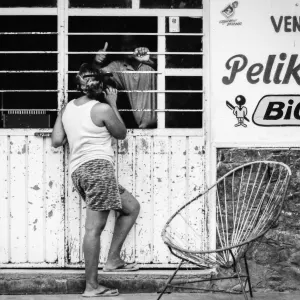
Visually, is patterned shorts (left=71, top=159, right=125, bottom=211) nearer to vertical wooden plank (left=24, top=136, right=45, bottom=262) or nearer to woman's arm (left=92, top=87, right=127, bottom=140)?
woman's arm (left=92, top=87, right=127, bottom=140)

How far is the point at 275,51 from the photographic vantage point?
21.1 feet

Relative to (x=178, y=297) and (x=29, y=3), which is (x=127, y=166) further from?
(x=29, y=3)

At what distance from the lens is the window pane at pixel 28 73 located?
6.49 metres

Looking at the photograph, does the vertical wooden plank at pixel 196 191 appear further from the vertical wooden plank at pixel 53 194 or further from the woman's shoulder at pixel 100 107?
the vertical wooden plank at pixel 53 194

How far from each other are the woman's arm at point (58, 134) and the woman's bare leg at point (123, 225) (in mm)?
677

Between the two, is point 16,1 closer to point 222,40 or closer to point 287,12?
point 222,40

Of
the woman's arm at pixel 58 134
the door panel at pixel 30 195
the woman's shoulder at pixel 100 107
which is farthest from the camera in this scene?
the door panel at pixel 30 195

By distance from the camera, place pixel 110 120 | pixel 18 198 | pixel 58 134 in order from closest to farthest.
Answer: pixel 110 120 → pixel 58 134 → pixel 18 198

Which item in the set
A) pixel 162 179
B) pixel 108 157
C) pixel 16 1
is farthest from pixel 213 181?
pixel 16 1

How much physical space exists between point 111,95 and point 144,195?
0.89 m

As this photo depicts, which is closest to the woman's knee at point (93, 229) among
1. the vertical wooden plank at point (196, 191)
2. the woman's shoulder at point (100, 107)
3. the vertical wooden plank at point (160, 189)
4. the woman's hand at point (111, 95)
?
the vertical wooden plank at point (160, 189)

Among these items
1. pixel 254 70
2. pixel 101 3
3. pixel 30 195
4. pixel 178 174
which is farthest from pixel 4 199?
pixel 254 70

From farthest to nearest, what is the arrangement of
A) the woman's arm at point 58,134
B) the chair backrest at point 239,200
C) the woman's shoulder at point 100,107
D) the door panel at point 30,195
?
1. the door panel at point 30,195
2. the chair backrest at point 239,200
3. the woman's arm at point 58,134
4. the woman's shoulder at point 100,107

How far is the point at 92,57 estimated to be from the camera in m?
6.51
